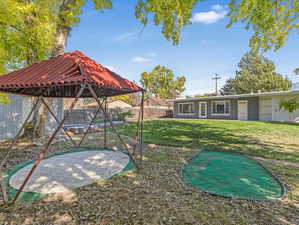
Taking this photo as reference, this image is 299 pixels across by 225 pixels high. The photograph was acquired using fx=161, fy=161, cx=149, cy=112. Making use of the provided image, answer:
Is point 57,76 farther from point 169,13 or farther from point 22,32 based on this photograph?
point 169,13

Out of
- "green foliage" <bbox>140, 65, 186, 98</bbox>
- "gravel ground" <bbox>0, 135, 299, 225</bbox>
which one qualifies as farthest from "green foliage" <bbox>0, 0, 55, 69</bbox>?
"green foliage" <bbox>140, 65, 186, 98</bbox>

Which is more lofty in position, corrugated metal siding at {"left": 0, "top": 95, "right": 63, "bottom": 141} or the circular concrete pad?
corrugated metal siding at {"left": 0, "top": 95, "right": 63, "bottom": 141}

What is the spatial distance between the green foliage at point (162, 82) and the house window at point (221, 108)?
14.2 metres

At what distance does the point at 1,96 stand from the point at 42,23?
2653 millimetres

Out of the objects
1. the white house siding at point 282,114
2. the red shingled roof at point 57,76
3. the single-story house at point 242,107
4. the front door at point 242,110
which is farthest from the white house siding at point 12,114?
the white house siding at point 282,114

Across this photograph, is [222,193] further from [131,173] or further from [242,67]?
[242,67]

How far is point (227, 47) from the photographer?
14.7m

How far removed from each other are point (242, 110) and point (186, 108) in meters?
6.73

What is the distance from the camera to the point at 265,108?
1675 centimetres

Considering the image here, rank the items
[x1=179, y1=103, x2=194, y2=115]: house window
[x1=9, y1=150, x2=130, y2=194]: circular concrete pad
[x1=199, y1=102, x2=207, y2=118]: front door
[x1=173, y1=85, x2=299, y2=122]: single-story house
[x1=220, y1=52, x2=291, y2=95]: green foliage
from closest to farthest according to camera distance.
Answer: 1. [x1=9, y1=150, x2=130, y2=194]: circular concrete pad
2. [x1=173, y1=85, x2=299, y2=122]: single-story house
3. [x1=199, y1=102, x2=207, y2=118]: front door
4. [x1=179, y1=103, x2=194, y2=115]: house window
5. [x1=220, y1=52, x2=291, y2=95]: green foliage

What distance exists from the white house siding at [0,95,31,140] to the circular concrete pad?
379 centimetres

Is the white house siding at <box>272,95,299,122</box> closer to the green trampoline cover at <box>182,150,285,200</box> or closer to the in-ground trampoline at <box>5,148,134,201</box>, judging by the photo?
the green trampoline cover at <box>182,150,285,200</box>

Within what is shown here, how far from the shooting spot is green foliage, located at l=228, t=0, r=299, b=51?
5.43 meters

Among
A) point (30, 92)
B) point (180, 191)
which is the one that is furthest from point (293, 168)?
point (30, 92)
